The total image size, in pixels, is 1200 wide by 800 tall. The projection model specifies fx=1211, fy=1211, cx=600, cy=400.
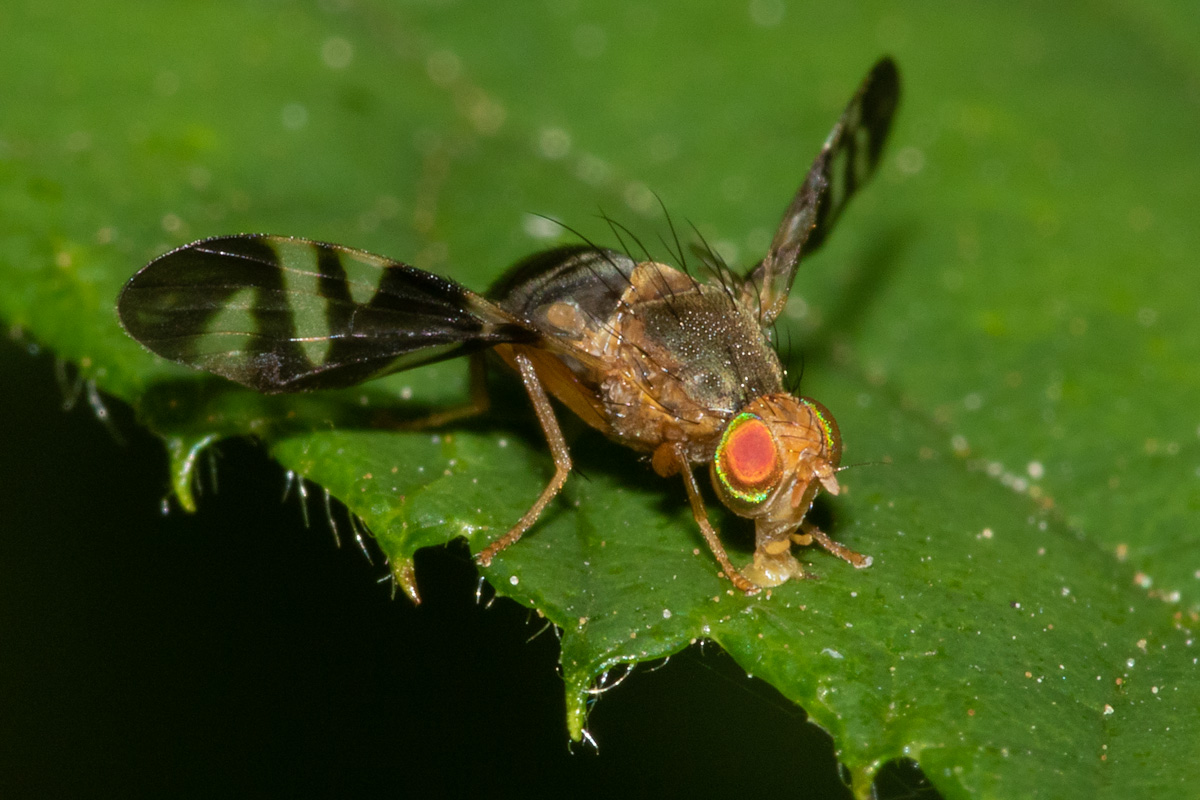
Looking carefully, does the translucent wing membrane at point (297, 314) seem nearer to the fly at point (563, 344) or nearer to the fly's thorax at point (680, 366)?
the fly at point (563, 344)

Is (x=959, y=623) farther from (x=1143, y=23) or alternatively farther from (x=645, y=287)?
(x=1143, y=23)

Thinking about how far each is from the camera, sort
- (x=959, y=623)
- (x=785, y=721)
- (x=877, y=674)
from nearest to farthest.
Answer: (x=877, y=674) → (x=959, y=623) → (x=785, y=721)

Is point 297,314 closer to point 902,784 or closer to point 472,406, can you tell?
point 472,406

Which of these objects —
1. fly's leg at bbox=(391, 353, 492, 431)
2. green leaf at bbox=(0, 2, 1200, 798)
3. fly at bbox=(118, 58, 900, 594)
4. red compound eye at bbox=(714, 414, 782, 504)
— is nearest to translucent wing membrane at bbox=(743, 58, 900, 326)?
fly at bbox=(118, 58, 900, 594)

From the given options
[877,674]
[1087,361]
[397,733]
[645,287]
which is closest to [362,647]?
[397,733]

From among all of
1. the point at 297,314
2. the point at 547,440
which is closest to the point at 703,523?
the point at 547,440

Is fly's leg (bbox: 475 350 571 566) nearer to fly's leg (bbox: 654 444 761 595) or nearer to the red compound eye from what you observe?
fly's leg (bbox: 654 444 761 595)
